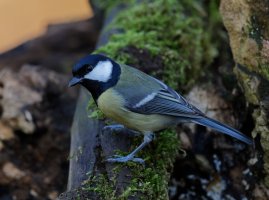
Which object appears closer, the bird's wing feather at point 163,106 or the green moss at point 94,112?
the bird's wing feather at point 163,106

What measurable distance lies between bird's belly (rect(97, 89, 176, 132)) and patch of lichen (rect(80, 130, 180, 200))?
0.10 metres

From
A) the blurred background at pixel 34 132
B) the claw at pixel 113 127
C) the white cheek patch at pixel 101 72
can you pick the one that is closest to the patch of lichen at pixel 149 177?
the claw at pixel 113 127

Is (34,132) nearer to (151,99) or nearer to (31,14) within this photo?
(151,99)

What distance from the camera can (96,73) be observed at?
8.46ft

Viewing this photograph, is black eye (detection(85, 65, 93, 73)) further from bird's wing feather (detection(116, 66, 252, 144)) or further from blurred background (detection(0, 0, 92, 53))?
blurred background (detection(0, 0, 92, 53))

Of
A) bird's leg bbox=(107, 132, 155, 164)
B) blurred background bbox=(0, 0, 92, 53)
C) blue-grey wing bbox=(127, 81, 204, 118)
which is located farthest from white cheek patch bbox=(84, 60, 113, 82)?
blurred background bbox=(0, 0, 92, 53)

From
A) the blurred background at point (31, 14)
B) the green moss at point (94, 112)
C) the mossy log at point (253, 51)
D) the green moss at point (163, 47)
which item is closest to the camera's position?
the green moss at point (163, 47)

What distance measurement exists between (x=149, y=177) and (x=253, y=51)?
816 millimetres

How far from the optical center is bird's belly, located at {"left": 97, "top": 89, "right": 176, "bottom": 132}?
2.55m

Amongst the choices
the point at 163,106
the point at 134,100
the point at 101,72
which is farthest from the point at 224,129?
the point at 101,72

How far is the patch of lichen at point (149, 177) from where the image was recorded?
2109mm

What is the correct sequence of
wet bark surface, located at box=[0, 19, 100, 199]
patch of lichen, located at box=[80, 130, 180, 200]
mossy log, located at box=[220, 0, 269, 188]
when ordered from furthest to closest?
1. wet bark surface, located at box=[0, 19, 100, 199]
2. mossy log, located at box=[220, 0, 269, 188]
3. patch of lichen, located at box=[80, 130, 180, 200]

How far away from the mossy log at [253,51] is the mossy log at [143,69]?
0.44 m

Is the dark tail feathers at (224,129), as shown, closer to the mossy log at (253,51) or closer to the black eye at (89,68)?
the mossy log at (253,51)
